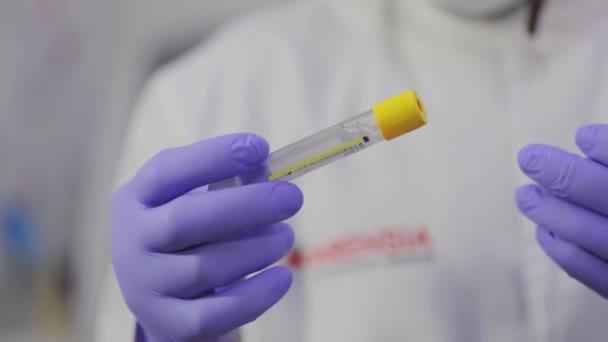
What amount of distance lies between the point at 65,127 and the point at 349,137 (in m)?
1.31

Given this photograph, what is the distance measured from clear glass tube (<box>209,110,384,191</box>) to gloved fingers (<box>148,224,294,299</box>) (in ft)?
0.20

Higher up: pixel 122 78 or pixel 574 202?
pixel 122 78

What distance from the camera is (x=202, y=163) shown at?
518 mm

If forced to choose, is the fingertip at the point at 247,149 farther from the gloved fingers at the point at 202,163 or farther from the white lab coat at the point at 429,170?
the white lab coat at the point at 429,170

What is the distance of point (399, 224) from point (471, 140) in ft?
0.37

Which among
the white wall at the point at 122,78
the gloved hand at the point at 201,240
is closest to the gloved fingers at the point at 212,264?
the gloved hand at the point at 201,240

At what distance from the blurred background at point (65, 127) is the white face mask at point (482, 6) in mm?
829

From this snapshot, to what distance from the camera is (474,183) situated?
708 mm

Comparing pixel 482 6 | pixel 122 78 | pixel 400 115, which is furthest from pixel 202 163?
pixel 122 78

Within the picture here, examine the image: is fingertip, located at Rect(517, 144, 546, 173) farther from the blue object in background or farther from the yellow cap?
the blue object in background

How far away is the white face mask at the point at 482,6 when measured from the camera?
2.38ft

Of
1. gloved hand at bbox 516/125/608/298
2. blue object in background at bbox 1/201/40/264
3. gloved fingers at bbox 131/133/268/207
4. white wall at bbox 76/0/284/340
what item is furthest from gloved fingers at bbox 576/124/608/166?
blue object in background at bbox 1/201/40/264

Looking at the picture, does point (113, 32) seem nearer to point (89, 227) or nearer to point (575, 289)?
point (89, 227)

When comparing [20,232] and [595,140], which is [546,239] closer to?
[595,140]
